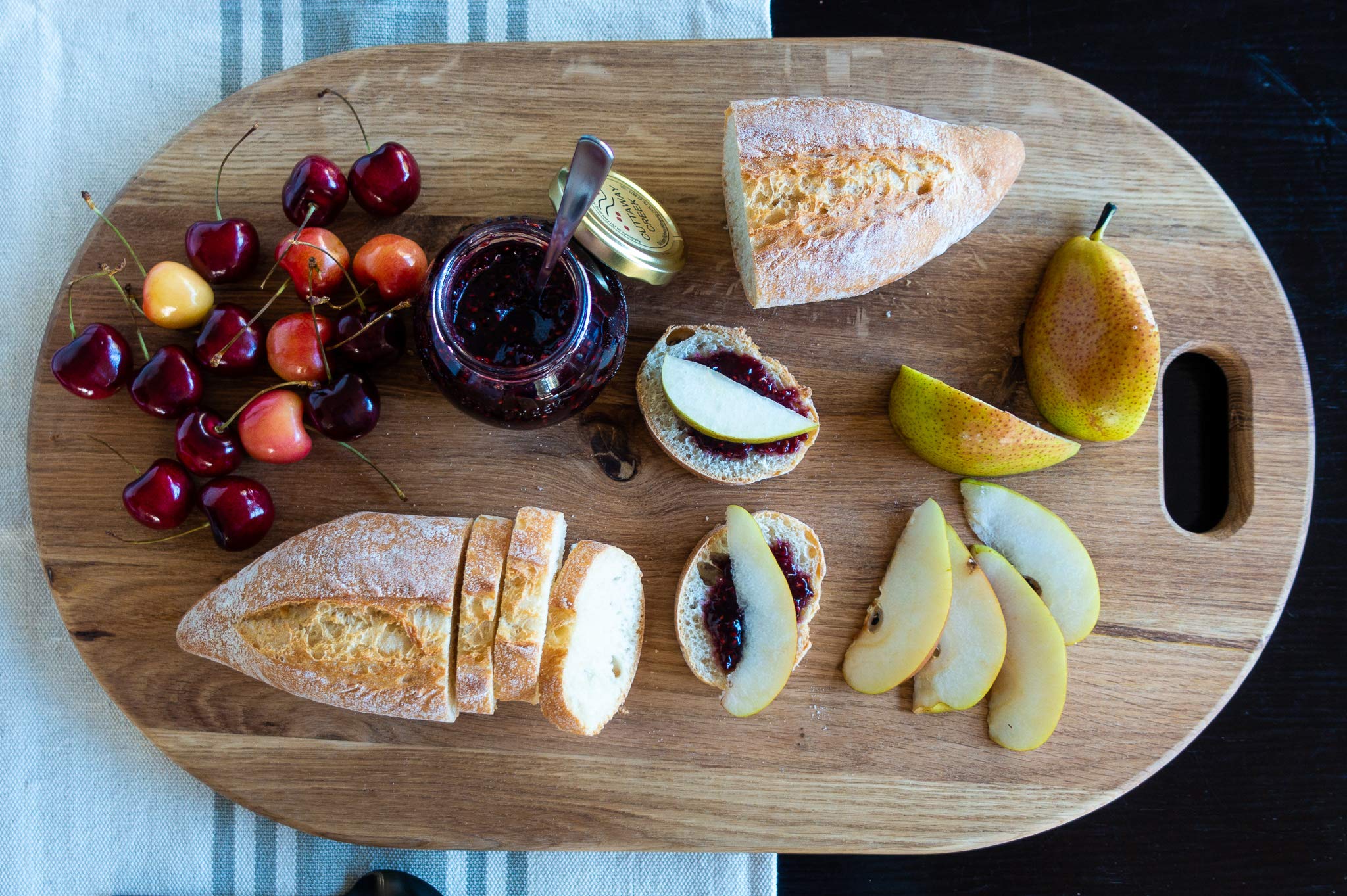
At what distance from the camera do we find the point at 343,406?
2.11m

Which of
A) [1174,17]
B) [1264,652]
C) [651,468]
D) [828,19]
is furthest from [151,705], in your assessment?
[1174,17]

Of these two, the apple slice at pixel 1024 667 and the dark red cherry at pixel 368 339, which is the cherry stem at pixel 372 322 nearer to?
the dark red cherry at pixel 368 339

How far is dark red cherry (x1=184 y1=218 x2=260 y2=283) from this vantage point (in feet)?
7.11

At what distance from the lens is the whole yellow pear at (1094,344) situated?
7.11 ft

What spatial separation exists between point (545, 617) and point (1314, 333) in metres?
2.58

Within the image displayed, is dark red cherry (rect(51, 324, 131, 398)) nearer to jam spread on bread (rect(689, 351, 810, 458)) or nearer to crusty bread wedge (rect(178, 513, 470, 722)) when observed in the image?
crusty bread wedge (rect(178, 513, 470, 722))

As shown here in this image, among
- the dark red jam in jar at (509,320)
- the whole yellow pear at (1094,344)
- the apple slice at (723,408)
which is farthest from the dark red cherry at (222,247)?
the whole yellow pear at (1094,344)

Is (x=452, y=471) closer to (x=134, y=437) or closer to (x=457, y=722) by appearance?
(x=457, y=722)

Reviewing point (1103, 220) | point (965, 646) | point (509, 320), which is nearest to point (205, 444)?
point (509, 320)

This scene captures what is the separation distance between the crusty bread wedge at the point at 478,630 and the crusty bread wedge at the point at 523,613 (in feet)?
0.07

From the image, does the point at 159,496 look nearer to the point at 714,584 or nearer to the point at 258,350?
the point at 258,350

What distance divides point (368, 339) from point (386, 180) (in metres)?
0.44

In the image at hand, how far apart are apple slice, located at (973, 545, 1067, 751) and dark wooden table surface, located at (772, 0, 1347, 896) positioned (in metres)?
0.57

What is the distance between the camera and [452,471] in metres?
2.31
